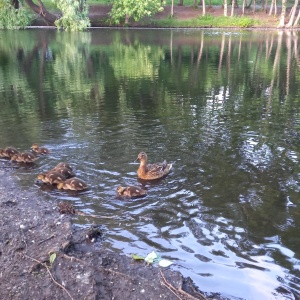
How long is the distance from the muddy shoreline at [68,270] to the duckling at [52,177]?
5.45ft

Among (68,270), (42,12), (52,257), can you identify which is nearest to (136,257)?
(68,270)

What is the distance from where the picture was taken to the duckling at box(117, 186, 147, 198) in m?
8.07

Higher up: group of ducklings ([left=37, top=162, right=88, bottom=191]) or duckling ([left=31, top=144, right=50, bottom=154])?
group of ducklings ([left=37, top=162, right=88, bottom=191])

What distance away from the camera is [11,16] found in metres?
48.9

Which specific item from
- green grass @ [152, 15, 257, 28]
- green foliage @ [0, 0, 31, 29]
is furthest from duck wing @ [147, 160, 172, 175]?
green grass @ [152, 15, 257, 28]

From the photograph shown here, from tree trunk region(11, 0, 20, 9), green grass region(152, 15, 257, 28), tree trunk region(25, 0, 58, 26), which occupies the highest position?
tree trunk region(11, 0, 20, 9)

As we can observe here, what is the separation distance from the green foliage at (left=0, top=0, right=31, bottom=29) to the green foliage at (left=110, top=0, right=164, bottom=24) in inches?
552

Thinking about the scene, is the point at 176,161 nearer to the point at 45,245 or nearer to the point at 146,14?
the point at 45,245

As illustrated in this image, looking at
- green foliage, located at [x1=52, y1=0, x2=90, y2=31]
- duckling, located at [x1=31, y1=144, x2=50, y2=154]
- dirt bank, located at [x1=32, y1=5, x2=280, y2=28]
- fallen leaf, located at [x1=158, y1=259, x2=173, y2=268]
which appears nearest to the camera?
fallen leaf, located at [x1=158, y1=259, x2=173, y2=268]

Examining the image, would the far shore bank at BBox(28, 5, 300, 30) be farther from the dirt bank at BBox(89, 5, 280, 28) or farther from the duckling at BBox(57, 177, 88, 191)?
the duckling at BBox(57, 177, 88, 191)

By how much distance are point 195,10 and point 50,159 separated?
63.1 m

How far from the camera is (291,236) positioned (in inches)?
265

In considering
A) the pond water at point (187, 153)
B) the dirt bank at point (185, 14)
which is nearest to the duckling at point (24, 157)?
the pond water at point (187, 153)

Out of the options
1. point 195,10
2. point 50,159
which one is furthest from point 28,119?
point 195,10
